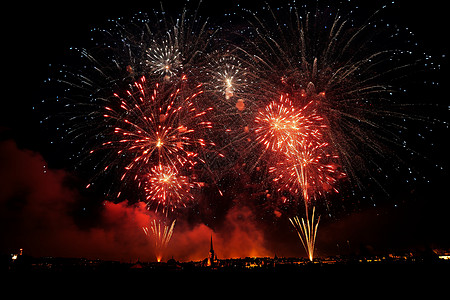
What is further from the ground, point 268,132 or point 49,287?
point 268,132

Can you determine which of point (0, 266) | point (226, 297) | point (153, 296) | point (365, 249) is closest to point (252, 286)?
point (226, 297)

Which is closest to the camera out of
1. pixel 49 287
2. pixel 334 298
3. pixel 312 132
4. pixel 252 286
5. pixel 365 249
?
pixel 334 298

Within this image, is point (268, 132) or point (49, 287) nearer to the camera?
point (49, 287)

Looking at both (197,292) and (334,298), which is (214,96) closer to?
(197,292)

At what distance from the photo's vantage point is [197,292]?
1512 cm

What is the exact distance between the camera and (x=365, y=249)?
60.2 meters

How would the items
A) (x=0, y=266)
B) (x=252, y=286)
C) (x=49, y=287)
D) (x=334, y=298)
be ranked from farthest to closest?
1. (x=0, y=266)
2. (x=252, y=286)
3. (x=49, y=287)
4. (x=334, y=298)

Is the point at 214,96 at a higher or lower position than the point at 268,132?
higher

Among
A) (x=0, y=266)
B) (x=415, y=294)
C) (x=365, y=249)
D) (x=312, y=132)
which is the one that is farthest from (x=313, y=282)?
(x=365, y=249)

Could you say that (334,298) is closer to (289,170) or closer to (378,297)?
(378,297)

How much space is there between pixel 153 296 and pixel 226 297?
419 cm

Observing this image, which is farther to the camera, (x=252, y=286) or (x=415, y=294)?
(x=252, y=286)

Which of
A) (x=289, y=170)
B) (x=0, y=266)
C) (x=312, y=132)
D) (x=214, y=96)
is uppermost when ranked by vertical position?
(x=214, y=96)

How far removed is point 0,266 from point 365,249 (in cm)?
6811
